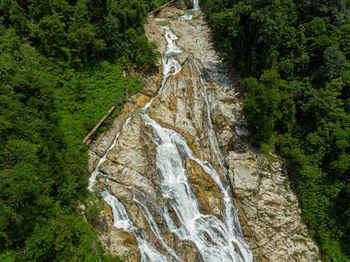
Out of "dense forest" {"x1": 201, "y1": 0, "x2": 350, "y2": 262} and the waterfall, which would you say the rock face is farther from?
the waterfall

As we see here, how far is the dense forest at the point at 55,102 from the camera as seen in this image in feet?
32.4

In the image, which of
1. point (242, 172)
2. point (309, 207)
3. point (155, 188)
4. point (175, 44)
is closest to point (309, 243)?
point (309, 207)

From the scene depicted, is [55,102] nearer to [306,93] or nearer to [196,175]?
[196,175]

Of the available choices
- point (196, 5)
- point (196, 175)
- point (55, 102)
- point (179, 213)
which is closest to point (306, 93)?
point (196, 175)

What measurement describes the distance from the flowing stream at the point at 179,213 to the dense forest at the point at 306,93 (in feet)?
20.0

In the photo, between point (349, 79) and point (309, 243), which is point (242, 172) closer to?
point (309, 243)

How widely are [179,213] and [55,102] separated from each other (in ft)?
42.3

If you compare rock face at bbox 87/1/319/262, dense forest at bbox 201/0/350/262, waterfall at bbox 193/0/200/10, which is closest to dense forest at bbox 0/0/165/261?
rock face at bbox 87/1/319/262

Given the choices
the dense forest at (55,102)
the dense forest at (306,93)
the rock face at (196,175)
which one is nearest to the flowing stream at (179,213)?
the rock face at (196,175)

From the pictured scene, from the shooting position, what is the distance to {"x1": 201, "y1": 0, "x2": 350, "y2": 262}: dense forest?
53.0 feet

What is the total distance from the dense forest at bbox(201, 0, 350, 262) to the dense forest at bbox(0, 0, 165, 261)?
434 inches

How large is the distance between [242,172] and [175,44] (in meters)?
19.3

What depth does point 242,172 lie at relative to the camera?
17469mm

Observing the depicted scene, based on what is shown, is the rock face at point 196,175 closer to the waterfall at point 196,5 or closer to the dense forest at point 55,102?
the dense forest at point 55,102
